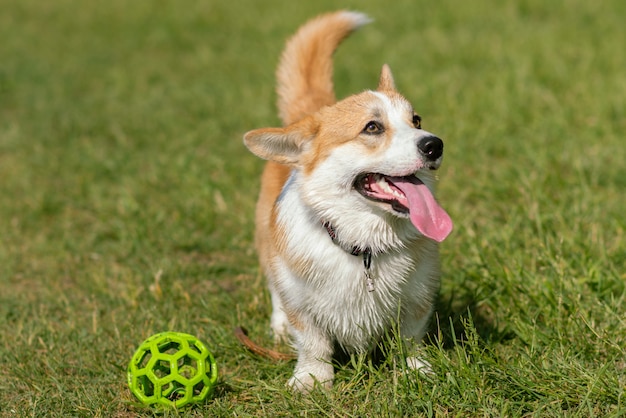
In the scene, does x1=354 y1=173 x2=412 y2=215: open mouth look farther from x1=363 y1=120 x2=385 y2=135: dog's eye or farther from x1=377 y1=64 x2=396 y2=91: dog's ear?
x1=377 y1=64 x2=396 y2=91: dog's ear

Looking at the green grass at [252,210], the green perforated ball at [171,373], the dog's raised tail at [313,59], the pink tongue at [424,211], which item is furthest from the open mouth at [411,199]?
the dog's raised tail at [313,59]

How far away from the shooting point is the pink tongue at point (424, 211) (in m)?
2.82

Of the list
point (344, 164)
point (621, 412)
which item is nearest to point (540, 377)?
point (621, 412)

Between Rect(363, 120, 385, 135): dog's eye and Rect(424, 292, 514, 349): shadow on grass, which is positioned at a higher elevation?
Rect(363, 120, 385, 135): dog's eye

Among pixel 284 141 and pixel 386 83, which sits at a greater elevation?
pixel 386 83

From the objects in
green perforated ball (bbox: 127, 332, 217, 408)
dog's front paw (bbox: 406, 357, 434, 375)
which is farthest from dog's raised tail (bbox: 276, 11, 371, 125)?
dog's front paw (bbox: 406, 357, 434, 375)

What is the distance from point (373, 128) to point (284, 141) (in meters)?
0.39

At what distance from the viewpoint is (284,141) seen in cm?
312

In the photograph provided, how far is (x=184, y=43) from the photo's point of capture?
382 inches

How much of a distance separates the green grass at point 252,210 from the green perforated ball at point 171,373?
85 millimetres

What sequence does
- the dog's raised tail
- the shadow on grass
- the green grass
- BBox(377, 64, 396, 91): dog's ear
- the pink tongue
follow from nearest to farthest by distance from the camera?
the pink tongue
the green grass
the shadow on grass
BBox(377, 64, 396, 91): dog's ear
the dog's raised tail

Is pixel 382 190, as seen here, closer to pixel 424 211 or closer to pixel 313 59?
pixel 424 211

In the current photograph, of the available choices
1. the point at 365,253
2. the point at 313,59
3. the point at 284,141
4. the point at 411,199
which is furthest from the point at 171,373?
the point at 313,59

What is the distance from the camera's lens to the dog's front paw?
2869mm
